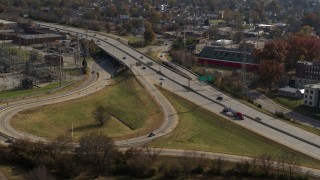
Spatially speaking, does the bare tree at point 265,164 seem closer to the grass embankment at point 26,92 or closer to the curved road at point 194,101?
the curved road at point 194,101

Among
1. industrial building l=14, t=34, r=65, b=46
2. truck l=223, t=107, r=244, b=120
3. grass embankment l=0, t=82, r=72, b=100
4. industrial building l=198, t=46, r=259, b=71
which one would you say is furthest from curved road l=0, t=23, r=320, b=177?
industrial building l=14, t=34, r=65, b=46

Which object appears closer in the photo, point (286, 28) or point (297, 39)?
point (297, 39)

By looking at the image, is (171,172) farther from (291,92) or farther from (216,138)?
(291,92)

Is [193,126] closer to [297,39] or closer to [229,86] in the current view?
[229,86]

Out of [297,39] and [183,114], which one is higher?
[297,39]

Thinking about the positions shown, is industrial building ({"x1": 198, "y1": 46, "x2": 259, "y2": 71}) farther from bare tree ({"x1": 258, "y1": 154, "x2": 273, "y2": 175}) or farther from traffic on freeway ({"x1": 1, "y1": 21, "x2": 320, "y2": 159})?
bare tree ({"x1": 258, "y1": 154, "x2": 273, "y2": 175})

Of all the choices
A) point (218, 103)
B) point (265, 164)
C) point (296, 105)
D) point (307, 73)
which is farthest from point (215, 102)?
point (265, 164)

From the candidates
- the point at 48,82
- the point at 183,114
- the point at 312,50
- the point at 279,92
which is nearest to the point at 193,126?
the point at 183,114
